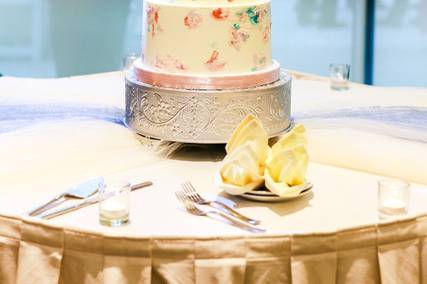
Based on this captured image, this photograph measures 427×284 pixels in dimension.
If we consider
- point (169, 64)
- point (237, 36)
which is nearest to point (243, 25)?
point (237, 36)

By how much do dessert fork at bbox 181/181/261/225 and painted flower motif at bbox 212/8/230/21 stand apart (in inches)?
11.4

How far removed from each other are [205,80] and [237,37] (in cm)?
9

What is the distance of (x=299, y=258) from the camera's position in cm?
99

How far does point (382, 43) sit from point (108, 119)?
2160 mm

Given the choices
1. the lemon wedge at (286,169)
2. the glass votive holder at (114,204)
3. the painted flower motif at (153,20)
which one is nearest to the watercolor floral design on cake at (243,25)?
the painted flower motif at (153,20)

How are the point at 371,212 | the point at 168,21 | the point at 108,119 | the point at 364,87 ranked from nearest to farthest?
the point at 371,212, the point at 168,21, the point at 108,119, the point at 364,87

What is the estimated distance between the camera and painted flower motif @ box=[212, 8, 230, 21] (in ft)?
4.28

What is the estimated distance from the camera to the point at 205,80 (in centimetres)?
133

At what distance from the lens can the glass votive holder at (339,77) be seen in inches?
73.5

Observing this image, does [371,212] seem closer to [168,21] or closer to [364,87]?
[168,21]

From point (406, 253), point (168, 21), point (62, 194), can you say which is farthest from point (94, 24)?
point (406, 253)
